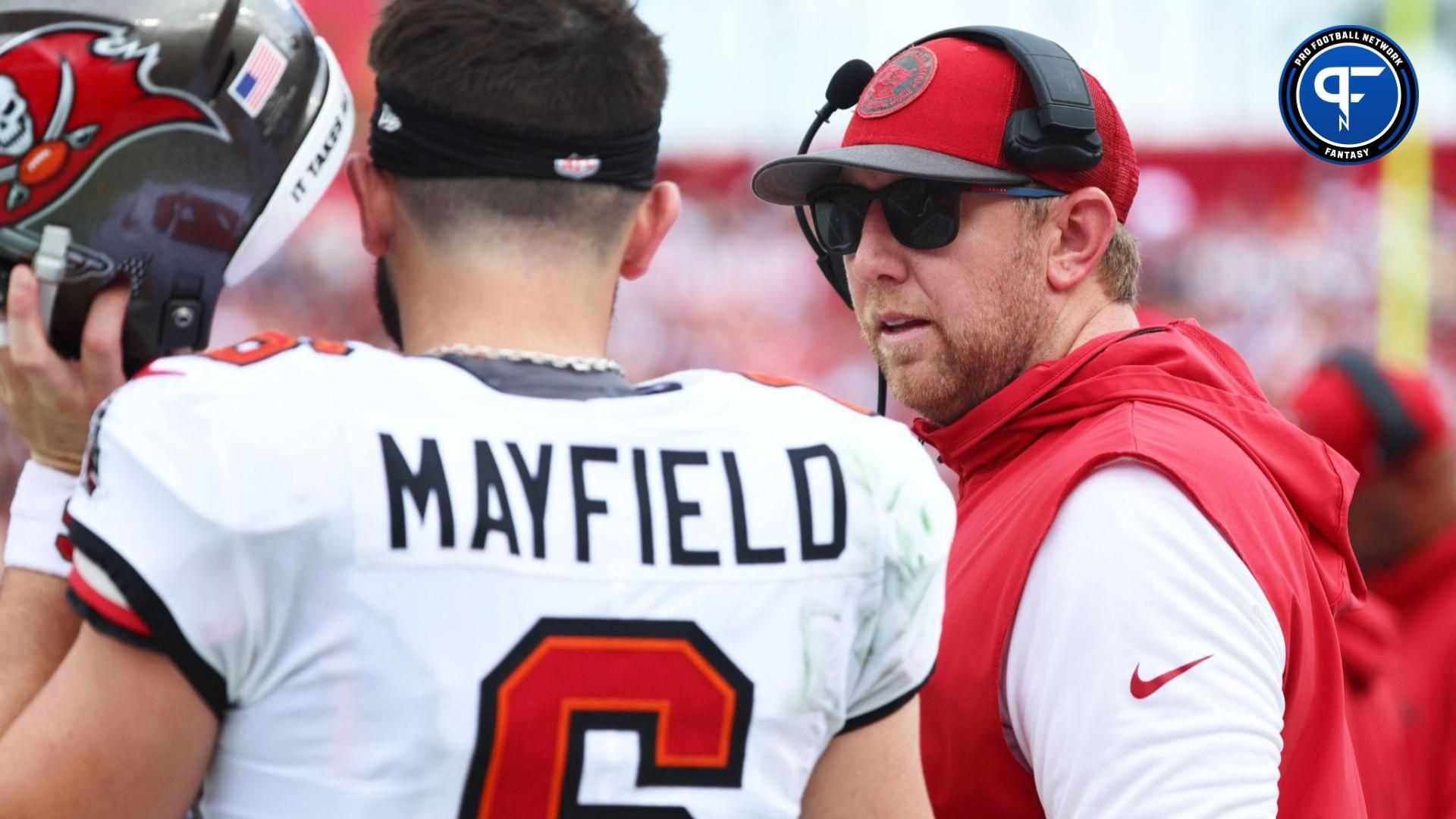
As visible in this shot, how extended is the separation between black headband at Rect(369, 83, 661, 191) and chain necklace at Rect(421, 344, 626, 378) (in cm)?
20

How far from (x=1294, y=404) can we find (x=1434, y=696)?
45.7 inches

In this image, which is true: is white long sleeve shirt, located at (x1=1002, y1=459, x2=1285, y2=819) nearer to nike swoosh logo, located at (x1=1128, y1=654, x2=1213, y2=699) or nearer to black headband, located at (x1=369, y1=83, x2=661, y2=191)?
nike swoosh logo, located at (x1=1128, y1=654, x2=1213, y2=699)

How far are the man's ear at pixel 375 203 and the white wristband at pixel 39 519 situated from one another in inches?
17.6

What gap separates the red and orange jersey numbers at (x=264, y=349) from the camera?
1.60 meters

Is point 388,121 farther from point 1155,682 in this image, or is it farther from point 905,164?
point 1155,682

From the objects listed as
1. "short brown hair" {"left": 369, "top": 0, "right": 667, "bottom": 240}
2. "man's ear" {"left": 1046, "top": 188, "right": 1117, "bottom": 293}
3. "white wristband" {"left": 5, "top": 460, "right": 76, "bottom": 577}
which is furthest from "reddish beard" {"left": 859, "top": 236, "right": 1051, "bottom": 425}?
"white wristband" {"left": 5, "top": 460, "right": 76, "bottom": 577}

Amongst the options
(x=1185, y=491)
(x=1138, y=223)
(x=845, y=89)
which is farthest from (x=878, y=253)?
(x=1138, y=223)

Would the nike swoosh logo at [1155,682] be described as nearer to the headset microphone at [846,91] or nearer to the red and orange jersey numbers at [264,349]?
the headset microphone at [846,91]

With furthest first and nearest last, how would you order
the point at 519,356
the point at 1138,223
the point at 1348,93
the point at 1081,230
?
the point at 1138,223 < the point at 1348,93 < the point at 1081,230 < the point at 519,356

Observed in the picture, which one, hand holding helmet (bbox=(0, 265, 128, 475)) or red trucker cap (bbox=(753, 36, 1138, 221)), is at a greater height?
red trucker cap (bbox=(753, 36, 1138, 221))

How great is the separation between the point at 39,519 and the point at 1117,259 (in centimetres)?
171

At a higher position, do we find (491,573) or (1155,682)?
(491,573)

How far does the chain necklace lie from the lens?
5.63 ft

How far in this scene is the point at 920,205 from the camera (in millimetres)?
2646
